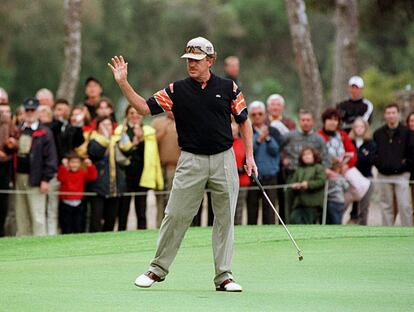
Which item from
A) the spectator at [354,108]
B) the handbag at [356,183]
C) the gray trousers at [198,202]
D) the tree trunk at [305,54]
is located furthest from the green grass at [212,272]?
the tree trunk at [305,54]

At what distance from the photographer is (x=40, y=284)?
446 inches

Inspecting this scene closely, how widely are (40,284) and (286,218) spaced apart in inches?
350

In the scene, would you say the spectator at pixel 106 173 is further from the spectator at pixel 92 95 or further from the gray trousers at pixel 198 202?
the gray trousers at pixel 198 202

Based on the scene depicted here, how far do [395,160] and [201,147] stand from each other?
956cm

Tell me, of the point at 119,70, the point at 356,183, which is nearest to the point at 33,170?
the point at 356,183

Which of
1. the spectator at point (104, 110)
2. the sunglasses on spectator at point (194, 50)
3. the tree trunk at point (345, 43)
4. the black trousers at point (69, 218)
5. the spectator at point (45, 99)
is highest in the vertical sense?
the tree trunk at point (345, 43)

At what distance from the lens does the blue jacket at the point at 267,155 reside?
1945 cm

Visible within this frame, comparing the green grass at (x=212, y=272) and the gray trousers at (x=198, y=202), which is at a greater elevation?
the gray trousers at (x=198, y=202)

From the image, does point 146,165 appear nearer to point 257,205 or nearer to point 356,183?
point 257,205

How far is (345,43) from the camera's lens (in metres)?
29.5

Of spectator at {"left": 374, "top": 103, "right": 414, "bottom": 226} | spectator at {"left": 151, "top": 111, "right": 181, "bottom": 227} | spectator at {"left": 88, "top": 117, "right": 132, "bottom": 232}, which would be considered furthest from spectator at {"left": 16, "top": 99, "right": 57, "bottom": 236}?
spectator at {"left": 374, "top": 103, "right": 414, "bottom": 226}

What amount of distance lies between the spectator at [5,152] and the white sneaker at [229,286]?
26.1 ft

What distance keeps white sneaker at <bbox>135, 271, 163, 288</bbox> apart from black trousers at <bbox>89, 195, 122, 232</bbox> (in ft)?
25.3

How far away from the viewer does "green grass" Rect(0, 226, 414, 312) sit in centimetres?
1020
